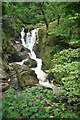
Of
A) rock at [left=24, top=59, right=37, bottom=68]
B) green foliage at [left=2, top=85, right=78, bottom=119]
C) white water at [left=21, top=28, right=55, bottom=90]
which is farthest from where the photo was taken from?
rock at [left=24, top=59, right=37, bottom=68]

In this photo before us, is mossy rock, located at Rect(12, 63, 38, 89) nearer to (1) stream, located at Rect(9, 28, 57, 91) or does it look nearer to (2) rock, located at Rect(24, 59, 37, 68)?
(1) stream, located at Rect(9, 28, 57, 91)

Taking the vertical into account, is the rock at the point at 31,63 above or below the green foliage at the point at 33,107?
below

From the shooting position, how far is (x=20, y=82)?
16.7 feet

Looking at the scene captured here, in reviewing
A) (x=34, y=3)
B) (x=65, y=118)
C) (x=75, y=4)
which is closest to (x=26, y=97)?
(x=65, y=118)

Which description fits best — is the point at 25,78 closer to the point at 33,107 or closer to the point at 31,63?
the point at 31,63

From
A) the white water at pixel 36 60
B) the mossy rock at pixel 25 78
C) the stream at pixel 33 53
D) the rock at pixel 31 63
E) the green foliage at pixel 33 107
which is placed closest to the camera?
the green foliage at pixel 33 107

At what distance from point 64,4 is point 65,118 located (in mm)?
4272

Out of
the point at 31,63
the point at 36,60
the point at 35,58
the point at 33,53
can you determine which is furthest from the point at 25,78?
the point at 33,53

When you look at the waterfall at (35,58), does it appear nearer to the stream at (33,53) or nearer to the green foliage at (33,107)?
the stream at (33,53)

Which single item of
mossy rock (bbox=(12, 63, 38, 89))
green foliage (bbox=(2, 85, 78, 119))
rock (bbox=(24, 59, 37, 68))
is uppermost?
green foliage (bbox=(2, 85, 78, 119))

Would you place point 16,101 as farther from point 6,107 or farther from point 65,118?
point 65,118

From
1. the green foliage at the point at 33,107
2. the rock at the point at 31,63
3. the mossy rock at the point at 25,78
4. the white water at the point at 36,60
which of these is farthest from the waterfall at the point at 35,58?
the green foliage at the point at 33,107

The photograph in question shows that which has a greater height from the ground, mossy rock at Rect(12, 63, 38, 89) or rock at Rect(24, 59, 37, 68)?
rock at Rect(24, 59, 37, 68)

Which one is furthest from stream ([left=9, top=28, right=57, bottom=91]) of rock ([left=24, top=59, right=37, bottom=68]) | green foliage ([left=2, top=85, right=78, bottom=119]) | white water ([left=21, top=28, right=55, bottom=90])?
green foliage ([left=2, top=85, right=78, bottom=119])
